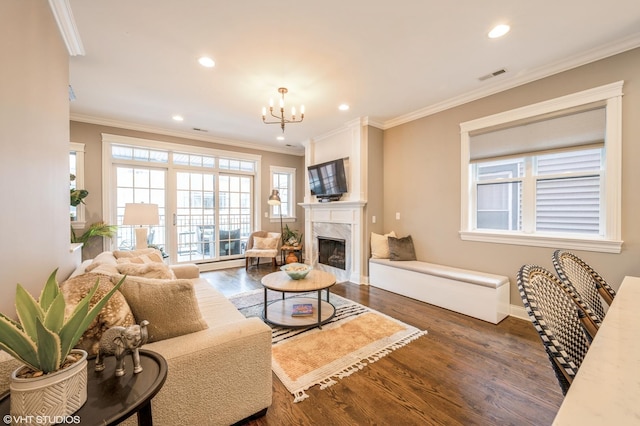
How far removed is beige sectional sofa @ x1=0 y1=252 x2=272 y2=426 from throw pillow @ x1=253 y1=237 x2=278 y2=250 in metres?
3.92

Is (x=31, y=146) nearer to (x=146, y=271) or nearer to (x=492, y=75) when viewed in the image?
(x=146, y=271)

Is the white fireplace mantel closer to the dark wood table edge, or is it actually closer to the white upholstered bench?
the white upholstered bench

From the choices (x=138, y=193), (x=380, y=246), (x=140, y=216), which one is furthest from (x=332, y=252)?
(x=138, y=193)

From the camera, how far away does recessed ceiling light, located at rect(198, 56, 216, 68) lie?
8.54 feet

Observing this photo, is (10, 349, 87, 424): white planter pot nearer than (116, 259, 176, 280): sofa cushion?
Yes

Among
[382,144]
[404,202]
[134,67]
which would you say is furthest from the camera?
[382,144]

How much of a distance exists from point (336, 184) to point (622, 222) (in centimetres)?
341

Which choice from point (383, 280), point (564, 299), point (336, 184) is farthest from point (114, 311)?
point (336, 184)

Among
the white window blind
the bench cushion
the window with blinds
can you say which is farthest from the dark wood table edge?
the white window blind

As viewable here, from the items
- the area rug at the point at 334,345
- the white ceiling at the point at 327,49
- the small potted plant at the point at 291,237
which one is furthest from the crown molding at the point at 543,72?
the small potted plant at the point at 291,237

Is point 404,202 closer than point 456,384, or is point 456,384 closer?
point 456,384

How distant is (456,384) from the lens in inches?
73.4

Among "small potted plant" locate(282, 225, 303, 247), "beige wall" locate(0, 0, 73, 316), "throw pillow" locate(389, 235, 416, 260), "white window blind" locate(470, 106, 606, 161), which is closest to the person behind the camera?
"beige wall" locate(0, 0, 73, 316)

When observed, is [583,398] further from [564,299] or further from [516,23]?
[516,23]
